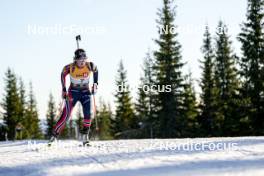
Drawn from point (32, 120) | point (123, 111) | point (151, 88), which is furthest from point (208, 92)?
point (32, 120)

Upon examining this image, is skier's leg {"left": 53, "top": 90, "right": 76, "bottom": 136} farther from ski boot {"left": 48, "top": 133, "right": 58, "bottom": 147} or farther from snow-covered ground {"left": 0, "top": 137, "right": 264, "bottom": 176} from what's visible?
snow-covered ground {"left": 0, "top": 137, "right": 264, "bottom": 176}

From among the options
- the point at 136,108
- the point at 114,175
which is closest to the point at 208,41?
the point at 136,108

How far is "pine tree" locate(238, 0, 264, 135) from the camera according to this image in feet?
105

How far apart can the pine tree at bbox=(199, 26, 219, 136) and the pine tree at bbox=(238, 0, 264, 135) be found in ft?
17.3

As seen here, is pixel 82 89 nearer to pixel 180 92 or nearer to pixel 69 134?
pixel 180 92

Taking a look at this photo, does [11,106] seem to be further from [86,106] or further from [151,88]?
[86,106]

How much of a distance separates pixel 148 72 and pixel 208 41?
9296mm

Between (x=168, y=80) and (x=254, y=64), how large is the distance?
7417mm

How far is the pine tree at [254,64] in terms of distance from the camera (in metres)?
32.0

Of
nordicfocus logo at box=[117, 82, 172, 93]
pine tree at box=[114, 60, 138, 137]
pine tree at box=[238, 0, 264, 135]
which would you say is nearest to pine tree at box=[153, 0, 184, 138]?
nordicfocus logo at box=[117, 82, 172, 93]

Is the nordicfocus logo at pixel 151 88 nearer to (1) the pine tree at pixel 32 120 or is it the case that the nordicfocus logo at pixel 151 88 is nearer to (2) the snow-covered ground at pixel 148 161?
(1) the pine tree at pixel 32 120

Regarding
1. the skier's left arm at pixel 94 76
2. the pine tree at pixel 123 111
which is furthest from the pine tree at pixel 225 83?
the skier's left arm at pixel 94 76

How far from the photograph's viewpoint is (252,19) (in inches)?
1337

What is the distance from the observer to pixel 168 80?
37031 millimetres
